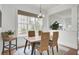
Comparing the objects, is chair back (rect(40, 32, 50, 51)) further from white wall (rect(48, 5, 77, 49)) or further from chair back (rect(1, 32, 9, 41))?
chair back (rect(1, 32, 9, 41))

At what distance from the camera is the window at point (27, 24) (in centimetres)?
152

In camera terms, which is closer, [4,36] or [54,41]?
[4,36]

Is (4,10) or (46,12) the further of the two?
(46,12)

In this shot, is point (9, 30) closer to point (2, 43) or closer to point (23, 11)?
A: point (2, 43)

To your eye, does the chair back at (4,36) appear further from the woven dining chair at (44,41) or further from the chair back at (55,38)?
the chair back at (55,38)

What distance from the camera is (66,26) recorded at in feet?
5.22

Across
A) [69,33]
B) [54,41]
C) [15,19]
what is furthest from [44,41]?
[15,19]

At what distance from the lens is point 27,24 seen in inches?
61.1

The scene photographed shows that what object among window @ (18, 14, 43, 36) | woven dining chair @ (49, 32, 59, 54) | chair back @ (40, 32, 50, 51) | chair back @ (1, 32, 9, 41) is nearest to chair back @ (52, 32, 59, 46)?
woven dining chair @ (49, 32, 59, 54)

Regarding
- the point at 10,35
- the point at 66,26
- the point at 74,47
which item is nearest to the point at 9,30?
the point at 10,35

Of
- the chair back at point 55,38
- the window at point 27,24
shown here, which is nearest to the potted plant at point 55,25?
the chair back at point 55,38

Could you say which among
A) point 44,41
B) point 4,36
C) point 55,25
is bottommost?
point 44,41

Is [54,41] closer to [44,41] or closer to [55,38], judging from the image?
[55,38]
